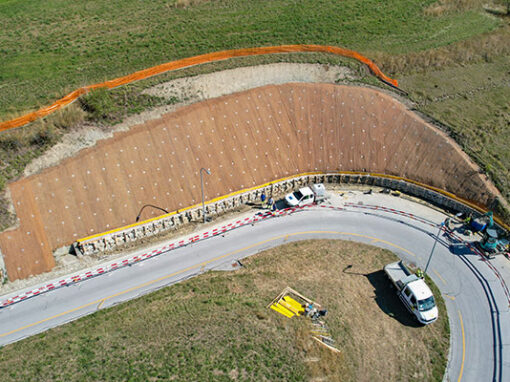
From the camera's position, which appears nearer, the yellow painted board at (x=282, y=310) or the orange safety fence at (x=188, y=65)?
the yellow painted board at (x=282, y=310)

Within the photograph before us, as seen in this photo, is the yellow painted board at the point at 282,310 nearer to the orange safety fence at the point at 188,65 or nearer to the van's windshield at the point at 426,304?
the van's windshield at the point at 426,304

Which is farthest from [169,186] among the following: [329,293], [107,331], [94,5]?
[94,5]

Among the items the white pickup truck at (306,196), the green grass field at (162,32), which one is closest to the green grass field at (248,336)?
the white pickup truck at (306,196)

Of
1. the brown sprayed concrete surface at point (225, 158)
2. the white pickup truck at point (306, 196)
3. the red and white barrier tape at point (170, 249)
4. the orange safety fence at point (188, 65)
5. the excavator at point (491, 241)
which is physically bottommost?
the excavator at point (491, 241)

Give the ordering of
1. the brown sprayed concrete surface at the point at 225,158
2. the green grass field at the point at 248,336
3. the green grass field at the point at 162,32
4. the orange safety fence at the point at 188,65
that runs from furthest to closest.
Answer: the green grass field at the point at 162,32 → the orange safety fence at the point at 188,65 → the brown sprayed concrete surface at the point at 225,158 → the green grass field at the point at 248,336

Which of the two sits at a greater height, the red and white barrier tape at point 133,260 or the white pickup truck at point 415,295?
the red and white barrier tape at point 133,260

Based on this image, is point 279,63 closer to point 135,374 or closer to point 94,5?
point 94,5

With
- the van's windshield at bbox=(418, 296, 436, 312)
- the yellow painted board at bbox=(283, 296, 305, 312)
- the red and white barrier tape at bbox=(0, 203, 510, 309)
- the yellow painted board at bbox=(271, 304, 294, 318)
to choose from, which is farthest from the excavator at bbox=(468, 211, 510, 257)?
the yellow painted board at bbox=(271, 304, 294, 318)

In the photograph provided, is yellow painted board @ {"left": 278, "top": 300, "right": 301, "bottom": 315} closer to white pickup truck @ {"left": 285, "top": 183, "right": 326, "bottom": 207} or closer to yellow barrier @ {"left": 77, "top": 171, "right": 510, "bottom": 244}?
white pickup truck @ {"left": 285, "top": 183, "right": 326, "bottom": 207}

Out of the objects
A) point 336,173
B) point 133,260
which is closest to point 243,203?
point 336,173
